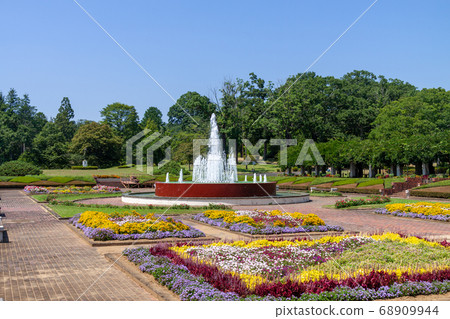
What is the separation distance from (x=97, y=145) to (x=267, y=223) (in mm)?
58297

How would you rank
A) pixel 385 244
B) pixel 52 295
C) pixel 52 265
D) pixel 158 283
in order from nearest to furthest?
1. pixel 52 295
2. pixel 158 283
3. pixel 52 265
4. pixel 385 244

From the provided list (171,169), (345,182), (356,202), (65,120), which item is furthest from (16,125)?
(356,202)

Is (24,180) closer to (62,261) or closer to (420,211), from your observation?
(420,211)

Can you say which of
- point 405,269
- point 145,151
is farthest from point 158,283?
→ point 145,151

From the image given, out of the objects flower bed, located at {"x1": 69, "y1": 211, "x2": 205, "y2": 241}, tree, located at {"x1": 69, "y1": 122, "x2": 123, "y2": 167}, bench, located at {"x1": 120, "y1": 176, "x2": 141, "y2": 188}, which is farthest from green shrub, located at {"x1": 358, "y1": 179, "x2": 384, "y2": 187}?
tree, located at {"x1": 69, "y1": 122, "x2": 123, "y2": 167}

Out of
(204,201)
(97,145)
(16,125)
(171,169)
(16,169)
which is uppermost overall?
(16,125)

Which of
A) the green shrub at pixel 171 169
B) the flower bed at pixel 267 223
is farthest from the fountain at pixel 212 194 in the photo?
the green shrub at pixel 171 169

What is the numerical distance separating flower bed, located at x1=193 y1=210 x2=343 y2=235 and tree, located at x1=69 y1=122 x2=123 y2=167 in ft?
182

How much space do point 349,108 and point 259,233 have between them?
61.7m

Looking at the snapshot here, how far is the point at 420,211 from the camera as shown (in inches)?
739

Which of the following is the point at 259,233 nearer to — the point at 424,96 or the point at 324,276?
the point at 324,276

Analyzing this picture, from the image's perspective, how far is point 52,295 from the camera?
722cm

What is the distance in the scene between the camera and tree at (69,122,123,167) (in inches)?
2736

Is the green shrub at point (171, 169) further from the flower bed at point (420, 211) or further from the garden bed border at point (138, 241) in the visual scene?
the garden bed border at point (138, 241)
